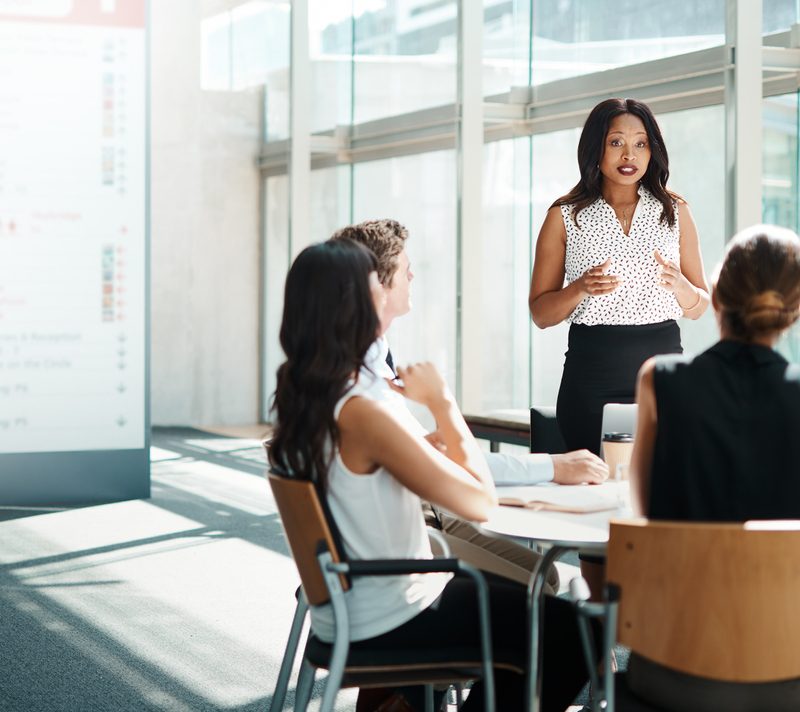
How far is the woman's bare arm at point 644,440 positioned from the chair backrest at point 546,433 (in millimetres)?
1430

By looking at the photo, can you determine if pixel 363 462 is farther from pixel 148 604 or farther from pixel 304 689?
pixel 148 604

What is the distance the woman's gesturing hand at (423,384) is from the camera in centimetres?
225

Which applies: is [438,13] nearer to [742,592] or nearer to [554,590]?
[554,590]

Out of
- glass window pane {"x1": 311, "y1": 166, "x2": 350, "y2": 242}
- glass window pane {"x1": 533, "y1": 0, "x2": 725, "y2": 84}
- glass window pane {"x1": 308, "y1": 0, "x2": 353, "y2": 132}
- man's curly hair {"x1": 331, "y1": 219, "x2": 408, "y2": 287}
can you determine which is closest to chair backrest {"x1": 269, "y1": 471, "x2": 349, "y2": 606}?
man's curly hair {"x1": 331, "y1": 219, "x2": 408, "y2": 287}

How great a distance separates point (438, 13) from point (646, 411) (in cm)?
669

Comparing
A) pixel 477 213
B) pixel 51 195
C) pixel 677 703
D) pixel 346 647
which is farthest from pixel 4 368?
pixel 677 703

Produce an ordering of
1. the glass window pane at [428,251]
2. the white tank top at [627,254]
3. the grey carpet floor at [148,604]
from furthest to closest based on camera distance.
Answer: the glass window pane at [428,251]
the grey carpet floor at [148,604]
the white tank top at [627,254]

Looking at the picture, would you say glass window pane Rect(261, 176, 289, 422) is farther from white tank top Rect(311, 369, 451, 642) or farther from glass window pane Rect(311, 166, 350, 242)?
white tank top Rect(311, 369, 451, 642)

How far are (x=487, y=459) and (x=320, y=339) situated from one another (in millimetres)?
759

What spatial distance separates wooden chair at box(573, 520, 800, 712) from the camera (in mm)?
1705

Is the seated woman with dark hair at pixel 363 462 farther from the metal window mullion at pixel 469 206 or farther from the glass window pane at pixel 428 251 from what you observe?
the glass window pane at pixel 428 251

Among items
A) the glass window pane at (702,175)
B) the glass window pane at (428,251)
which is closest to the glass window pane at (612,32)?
the glass window pane at (702,175)

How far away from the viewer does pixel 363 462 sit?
6.84 feet

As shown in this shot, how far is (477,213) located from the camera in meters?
7.12
